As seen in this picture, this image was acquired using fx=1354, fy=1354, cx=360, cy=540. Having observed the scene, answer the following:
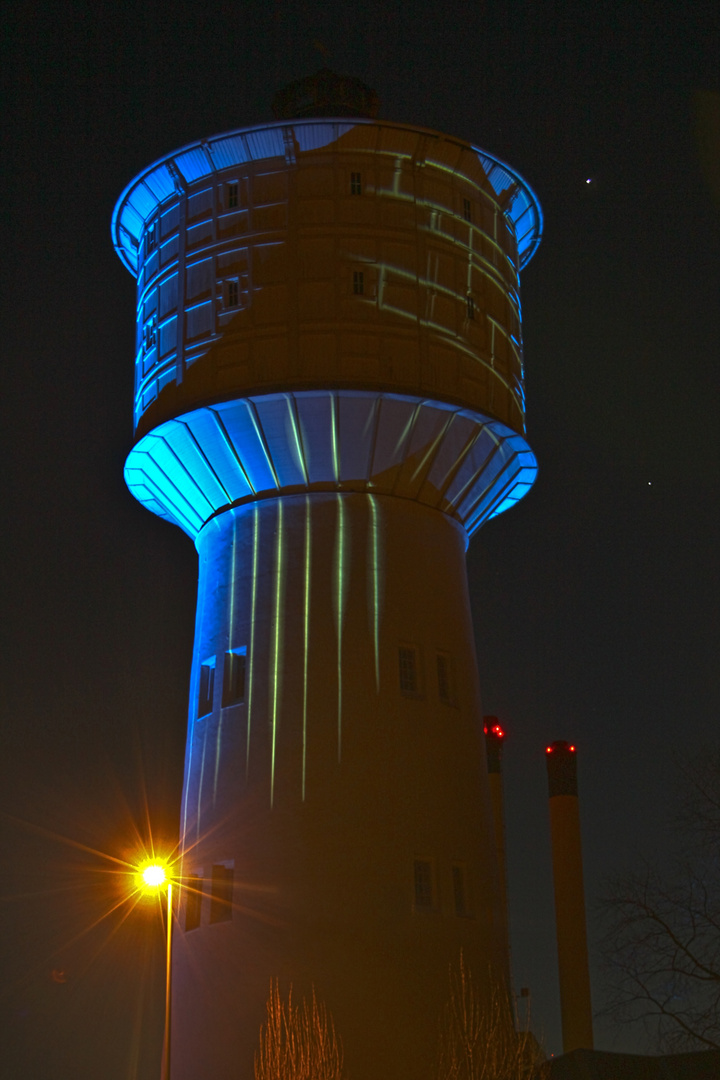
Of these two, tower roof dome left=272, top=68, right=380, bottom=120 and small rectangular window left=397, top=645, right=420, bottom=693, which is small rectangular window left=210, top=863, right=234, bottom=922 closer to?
small rectangular window left=397, top=645, right=420, bottom=693

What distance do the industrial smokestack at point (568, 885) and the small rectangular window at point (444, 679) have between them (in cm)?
2112

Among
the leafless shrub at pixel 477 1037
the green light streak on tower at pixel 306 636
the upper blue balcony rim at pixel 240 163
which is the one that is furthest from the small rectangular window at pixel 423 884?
the upper blue balcony rim at pixel 240 163

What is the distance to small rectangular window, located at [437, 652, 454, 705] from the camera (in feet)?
86.5

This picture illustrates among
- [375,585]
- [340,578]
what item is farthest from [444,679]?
[340,578]

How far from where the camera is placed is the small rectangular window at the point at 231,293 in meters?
26.8

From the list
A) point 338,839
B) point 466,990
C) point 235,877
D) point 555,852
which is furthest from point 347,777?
point 555,852

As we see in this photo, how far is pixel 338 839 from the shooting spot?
79.3 ft

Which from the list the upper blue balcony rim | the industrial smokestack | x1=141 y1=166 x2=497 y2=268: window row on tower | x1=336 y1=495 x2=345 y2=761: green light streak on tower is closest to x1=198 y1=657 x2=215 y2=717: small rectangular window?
x1=336 y1=495 x2=345 y2=761: green light streak on tower

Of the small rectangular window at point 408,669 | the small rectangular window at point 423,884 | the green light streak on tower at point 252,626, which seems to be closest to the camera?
the small rectangular window at point 423,884

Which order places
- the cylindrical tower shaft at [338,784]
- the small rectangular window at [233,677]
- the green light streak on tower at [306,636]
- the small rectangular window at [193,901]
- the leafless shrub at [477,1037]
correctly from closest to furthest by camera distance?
the leafless shrub at [477,1037], the cylindrical tower shaft at [338,784], the green light streak on tower at [306,636], the small rectangular window at [193,901], the small rectangular window at [233,677]

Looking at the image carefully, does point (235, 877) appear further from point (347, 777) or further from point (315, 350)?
point (315, 350)

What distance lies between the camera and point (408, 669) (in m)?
26.1

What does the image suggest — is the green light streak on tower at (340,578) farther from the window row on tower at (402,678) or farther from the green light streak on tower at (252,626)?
the green light streak on tower at (252,626)

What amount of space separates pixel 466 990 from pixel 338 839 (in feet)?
11.6
